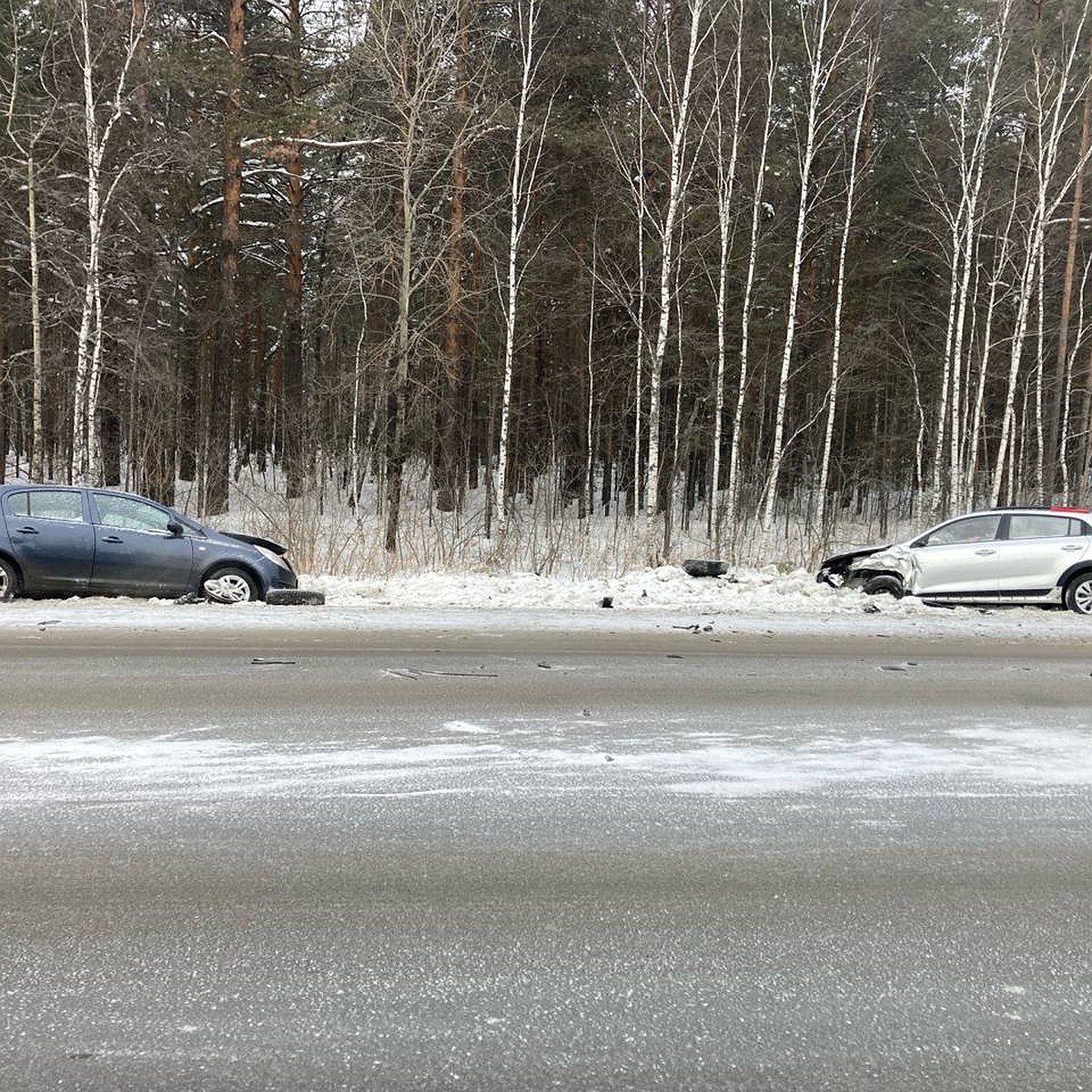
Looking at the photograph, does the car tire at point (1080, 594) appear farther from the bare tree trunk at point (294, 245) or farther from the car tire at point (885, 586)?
the bare tree trunk at point (294, 245)

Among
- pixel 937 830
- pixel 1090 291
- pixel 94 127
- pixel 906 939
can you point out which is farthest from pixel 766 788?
pixel 1090 291

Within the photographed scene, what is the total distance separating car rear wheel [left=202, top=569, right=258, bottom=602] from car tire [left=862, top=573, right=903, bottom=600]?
9.12 m

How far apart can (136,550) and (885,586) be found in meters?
10.9

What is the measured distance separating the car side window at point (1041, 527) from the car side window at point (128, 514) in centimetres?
1224

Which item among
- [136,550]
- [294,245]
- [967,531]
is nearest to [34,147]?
[294,245]

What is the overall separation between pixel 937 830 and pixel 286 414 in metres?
23.8

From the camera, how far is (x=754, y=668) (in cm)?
792

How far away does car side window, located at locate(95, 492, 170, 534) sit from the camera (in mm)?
11469

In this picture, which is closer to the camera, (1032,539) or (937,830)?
(937,830)

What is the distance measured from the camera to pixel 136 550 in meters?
11.4

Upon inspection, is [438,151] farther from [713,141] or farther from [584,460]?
[584,460]

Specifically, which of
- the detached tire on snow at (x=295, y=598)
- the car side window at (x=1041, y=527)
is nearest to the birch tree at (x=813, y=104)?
the car side window at (x=1041, y=527)

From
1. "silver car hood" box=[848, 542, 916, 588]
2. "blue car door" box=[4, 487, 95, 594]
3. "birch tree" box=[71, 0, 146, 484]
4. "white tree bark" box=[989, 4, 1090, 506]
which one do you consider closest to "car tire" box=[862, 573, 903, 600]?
"silver car hood" box=[848, 542, 916, 588]

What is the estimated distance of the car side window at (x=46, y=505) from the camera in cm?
1121
